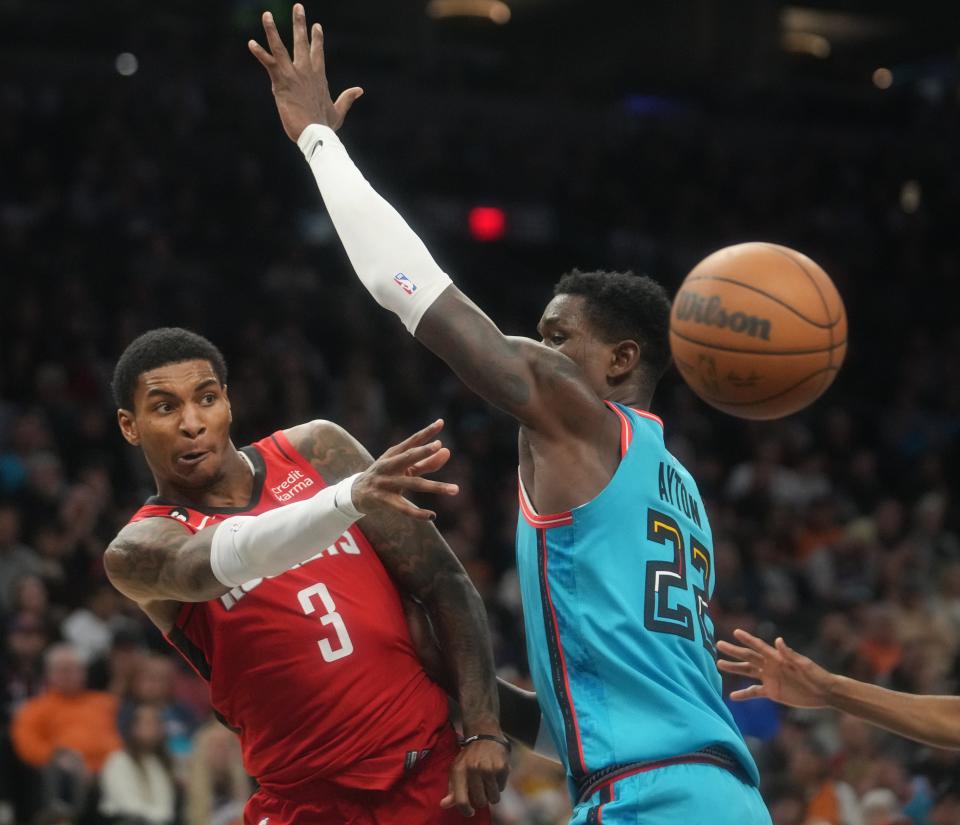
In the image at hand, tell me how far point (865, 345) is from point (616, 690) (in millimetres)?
13186

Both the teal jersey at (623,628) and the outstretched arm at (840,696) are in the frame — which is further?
the outstretched arm at (840,696)

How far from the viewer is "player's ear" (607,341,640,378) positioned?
3.71m

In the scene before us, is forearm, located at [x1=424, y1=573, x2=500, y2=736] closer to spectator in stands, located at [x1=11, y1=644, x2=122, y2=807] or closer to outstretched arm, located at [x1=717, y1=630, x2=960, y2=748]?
outstretched arm, located at [x1=717, y1=630, x2=960, y2=748]

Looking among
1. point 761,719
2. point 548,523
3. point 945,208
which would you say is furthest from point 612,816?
point 945,208

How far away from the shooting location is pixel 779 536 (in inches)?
464

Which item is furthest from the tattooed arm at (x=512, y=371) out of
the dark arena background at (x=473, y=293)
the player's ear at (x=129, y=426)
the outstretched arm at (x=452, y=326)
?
the dark arena background at (x=473, y=293)

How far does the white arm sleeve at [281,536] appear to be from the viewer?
129 inches

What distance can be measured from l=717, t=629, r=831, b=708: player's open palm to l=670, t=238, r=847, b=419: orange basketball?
0.65 metres

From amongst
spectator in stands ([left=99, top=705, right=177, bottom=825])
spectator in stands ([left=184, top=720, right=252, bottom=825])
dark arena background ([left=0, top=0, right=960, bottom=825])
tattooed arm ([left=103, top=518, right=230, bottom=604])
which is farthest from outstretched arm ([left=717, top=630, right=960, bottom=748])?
spectator in stands ([left=99, top=705, right=177, bottom=825])

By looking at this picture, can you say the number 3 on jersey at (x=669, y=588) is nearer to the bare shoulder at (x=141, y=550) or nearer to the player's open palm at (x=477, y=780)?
the player's open palm at (x=477, y=780)

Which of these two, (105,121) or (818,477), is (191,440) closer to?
(818,477)

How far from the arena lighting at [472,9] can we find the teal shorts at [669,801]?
71.1 ft

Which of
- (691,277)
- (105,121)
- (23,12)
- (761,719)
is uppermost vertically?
(23,12)

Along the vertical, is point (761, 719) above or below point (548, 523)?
below
